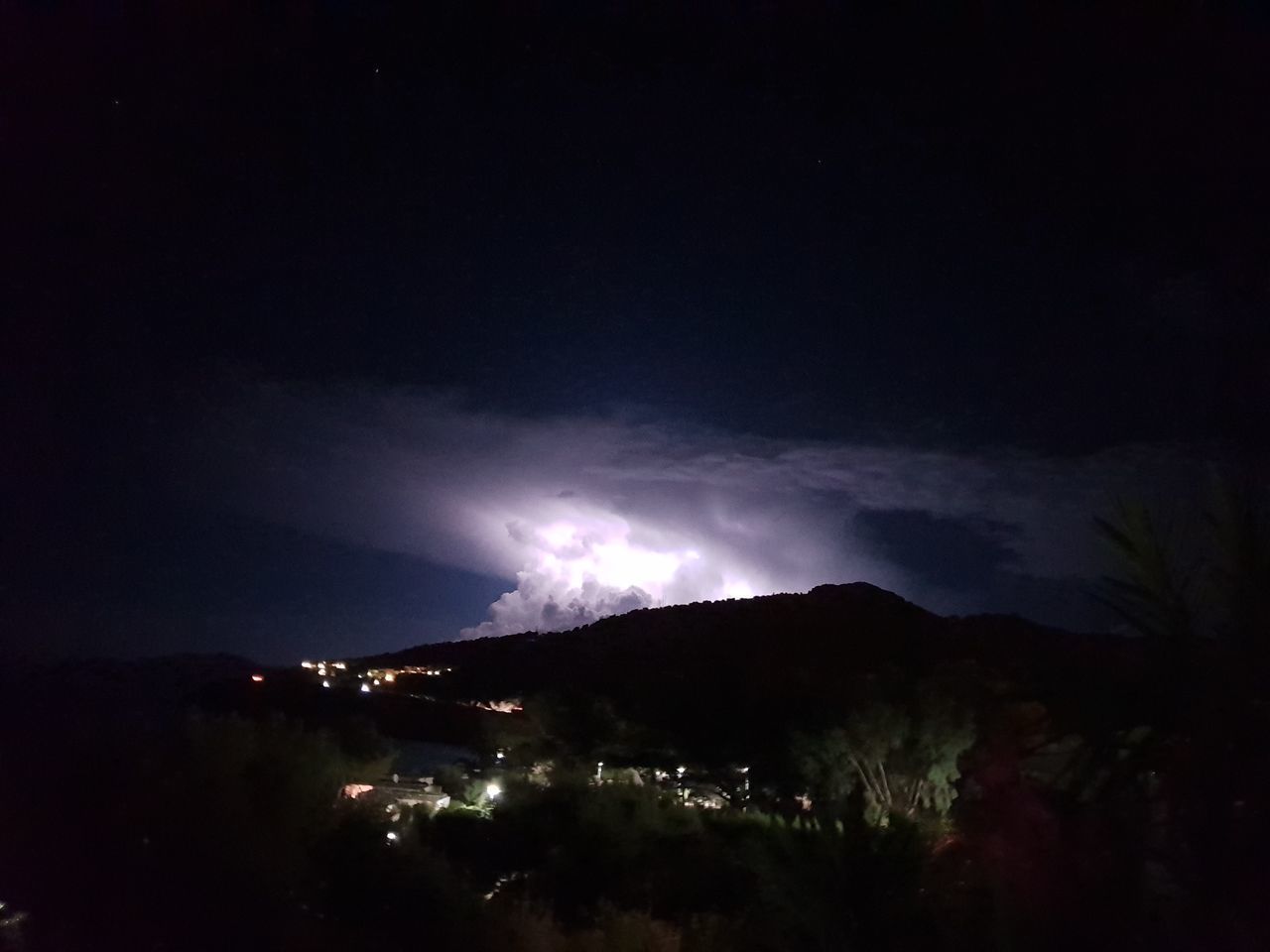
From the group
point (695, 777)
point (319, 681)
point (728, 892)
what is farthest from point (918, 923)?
point (319, 681)

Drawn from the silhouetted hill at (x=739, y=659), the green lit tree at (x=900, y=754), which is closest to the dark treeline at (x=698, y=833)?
the green lit tree at (x=900, y=754)

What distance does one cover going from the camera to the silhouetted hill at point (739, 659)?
83.8 feet

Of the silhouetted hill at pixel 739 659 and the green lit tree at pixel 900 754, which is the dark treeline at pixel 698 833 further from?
the silhouetted hill at pixel 739 659

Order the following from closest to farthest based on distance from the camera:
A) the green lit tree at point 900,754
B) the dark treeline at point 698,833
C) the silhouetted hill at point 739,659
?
the dark treeline at point 698,833, the green lit tree at point 900,754, the silhouetted hill at point 739,659

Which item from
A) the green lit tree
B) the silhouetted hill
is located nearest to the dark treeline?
the green lit tree

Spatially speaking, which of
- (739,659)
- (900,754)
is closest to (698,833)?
(900,754)

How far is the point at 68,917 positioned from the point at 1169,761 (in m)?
6.41

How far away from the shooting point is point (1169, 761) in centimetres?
477

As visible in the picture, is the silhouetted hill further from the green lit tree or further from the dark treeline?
the dark treeline

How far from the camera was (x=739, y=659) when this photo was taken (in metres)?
29.5

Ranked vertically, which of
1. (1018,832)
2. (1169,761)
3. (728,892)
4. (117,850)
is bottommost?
(728,892)

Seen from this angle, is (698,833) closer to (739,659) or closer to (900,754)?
(900,754)

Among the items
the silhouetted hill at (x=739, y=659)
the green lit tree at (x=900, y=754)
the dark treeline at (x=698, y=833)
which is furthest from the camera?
the silhouetted hill at (x=739, y=659)

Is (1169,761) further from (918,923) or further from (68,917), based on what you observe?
(68,917)
